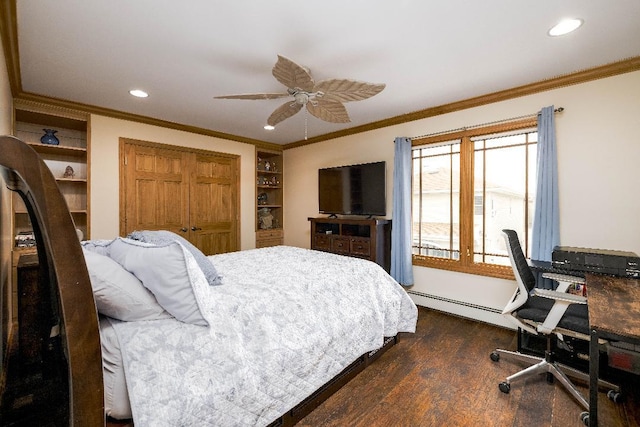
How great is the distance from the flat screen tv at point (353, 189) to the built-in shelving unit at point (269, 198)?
4.02ft

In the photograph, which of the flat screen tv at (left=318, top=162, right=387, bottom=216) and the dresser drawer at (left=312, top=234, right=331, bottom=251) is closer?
the flat screen tv at (left=318, top=162, right=387, bottom=216)

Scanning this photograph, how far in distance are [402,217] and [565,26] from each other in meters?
2.26

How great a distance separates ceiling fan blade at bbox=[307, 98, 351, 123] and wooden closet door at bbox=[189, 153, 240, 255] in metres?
2.55

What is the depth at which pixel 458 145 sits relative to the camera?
3.45 m

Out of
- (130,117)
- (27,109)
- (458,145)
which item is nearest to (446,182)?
(458,145)

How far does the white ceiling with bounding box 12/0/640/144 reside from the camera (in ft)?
5.79

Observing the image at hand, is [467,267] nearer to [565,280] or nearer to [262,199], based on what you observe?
[565,280]

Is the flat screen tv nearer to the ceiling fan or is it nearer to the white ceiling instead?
the white ceiling

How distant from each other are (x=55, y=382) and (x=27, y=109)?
11.1ft

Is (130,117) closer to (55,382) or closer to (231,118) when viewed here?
(231,118)

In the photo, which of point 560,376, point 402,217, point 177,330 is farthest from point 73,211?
point 560,376

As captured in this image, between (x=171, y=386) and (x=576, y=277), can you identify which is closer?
(x=171, y=386)

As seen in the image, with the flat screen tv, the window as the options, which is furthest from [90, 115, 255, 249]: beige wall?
the window

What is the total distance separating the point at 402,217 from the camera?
12.0ft
